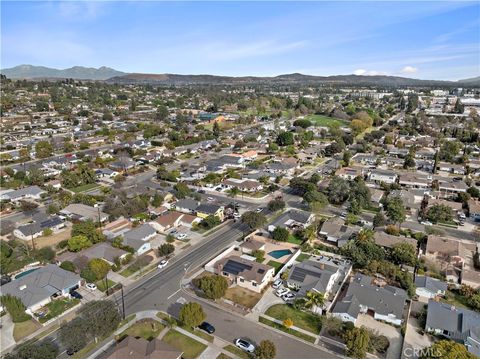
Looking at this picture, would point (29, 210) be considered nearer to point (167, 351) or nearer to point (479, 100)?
point (167, 351)

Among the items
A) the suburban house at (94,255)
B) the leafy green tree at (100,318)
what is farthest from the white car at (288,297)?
the suburban house at (94,255)

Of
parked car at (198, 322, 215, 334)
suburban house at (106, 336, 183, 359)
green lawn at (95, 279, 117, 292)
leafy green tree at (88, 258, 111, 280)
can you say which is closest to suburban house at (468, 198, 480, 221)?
parked car at (198, 322, 215, 334)

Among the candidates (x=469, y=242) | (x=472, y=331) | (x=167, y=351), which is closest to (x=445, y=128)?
(x=469, y=242)

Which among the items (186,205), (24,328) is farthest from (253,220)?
(24,328)

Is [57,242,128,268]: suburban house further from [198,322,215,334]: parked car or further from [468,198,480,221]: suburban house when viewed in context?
[468,198,480,221]: suburban house

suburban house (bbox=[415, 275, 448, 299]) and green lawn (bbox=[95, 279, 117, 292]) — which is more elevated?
suburban house (bbox=[415, 275, 448, 299])

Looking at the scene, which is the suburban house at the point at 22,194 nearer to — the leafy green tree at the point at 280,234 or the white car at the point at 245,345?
the leafy green tree at the point at 280,234
